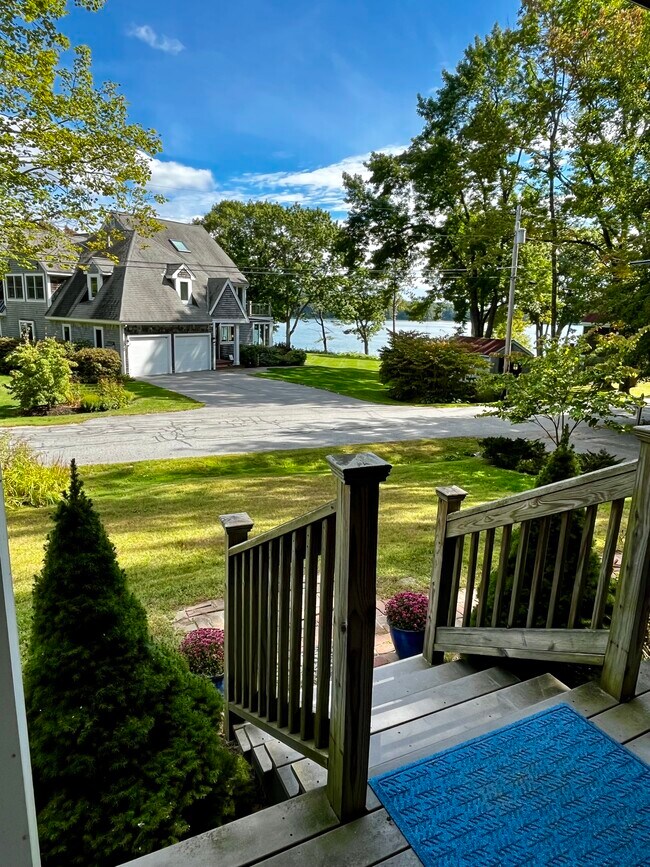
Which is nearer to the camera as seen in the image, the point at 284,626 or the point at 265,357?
the point at 284,626

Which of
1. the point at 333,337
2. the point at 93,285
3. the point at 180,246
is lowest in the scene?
the point at 333,337

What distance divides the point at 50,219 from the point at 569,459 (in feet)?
30.9

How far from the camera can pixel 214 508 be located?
5.75 meters

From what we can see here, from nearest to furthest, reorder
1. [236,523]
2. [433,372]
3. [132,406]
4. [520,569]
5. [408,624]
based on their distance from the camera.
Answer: [520,569], [236,523], [408,624], [132,406], [433,372]

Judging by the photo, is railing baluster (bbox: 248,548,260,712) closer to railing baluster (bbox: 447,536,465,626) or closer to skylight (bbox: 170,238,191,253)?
railing baluster (bbox: 447,536,465,626)

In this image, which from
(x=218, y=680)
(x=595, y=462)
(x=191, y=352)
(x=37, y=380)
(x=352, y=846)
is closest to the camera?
(x=352, y=846)

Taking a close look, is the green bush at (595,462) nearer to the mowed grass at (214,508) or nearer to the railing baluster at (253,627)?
the mowed grass at (214,508)

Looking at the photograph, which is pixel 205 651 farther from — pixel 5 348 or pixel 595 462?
pixel 5 348

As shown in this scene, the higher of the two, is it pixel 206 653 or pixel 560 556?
pixel 560 556

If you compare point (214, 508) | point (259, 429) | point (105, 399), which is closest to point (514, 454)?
point (214, 508)

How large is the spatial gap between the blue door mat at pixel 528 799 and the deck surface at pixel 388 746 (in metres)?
0.06

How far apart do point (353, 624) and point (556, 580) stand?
1.06m

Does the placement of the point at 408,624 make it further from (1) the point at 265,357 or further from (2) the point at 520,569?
(1) the point at 265,357

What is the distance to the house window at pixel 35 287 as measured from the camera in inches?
832
